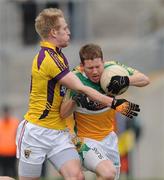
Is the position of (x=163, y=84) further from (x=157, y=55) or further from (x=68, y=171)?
(x=68, y=171)

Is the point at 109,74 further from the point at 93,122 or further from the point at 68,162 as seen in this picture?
the point at 68,162

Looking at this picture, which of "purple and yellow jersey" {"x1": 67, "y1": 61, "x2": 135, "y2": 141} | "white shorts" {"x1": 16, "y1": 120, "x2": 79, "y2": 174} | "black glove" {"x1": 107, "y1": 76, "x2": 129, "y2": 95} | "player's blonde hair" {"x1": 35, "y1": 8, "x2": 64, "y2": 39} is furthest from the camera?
"purple and yellow jersey" {"x1": 67, "y1": 61, "x2": 135, "y2": 141}

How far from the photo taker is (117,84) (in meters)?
10.2

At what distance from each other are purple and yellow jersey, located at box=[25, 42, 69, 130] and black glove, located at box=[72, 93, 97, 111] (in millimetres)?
142

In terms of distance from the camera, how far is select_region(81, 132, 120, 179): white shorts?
416 inches

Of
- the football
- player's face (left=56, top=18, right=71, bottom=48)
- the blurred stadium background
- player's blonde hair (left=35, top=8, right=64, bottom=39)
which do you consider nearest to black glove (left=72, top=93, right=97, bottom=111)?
the football

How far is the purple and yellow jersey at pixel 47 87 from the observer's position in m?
10.2

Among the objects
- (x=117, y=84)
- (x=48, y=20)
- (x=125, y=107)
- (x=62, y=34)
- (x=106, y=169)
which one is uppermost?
(x=48, y=20)

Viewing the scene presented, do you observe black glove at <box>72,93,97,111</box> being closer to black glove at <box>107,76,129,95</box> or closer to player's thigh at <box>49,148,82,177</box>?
black glove at <box>107,76,129,95</box>

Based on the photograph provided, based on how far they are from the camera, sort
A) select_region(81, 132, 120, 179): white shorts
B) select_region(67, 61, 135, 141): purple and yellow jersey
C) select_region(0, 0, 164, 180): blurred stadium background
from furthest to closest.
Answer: select_region(0, 0, 164, 180): blurred stadium background, select_region(67, 61, 135, 141): purple and yellow jersey, select_region(81, 132, 120, 179): white shorts

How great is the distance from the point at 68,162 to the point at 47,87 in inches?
29.7

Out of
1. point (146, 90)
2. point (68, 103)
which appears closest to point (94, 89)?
point (68, 103)

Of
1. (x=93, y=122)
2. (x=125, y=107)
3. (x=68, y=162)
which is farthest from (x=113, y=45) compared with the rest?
(x=125, y=107)

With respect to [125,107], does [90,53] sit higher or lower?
higher
